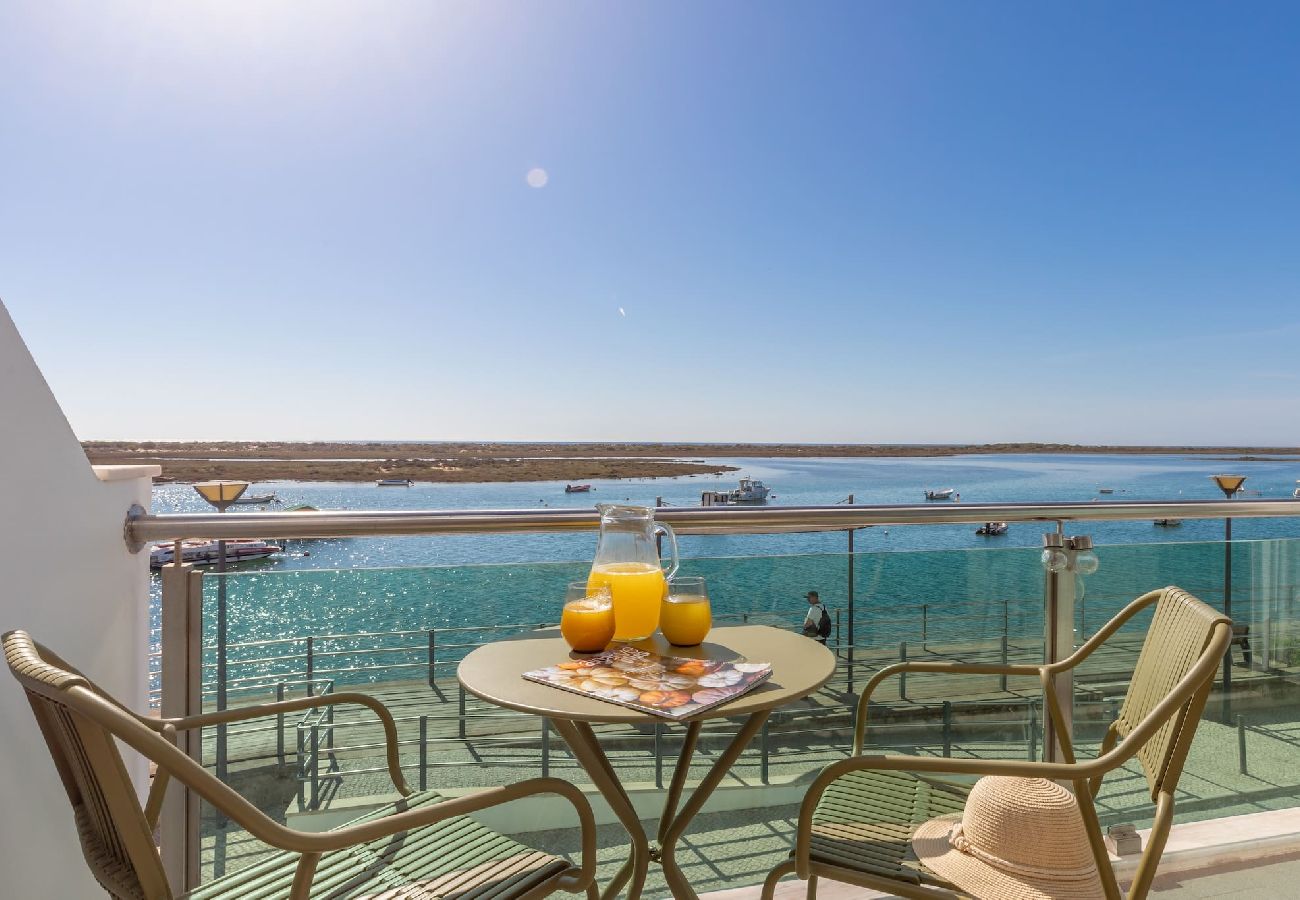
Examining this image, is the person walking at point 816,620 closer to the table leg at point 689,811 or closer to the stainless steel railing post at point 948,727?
the stainless steel railing post at point 948,727

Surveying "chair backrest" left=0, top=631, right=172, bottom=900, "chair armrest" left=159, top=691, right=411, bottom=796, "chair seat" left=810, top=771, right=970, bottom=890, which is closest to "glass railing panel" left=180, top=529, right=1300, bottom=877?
"chair armrest" left=159, top=691, right=411, bottom=796

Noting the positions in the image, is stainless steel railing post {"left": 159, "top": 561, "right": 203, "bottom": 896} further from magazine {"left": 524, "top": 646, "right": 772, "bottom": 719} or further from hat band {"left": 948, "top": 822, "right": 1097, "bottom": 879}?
hat band {"left": 948, "top": 822, "right": 1097, "bottom": 879}

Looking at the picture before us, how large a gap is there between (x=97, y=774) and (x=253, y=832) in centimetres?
19

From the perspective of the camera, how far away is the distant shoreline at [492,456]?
38.6ft

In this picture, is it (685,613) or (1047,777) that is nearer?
(1047,777)

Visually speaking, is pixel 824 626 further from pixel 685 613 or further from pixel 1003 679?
pixel 685 613

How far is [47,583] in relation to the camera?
1277 millimetres

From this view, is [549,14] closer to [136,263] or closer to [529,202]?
[529,202]

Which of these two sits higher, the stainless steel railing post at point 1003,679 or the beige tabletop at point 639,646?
the beige tabletop at point 639,646

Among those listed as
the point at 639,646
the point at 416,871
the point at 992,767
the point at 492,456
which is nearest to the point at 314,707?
the point at 416,871

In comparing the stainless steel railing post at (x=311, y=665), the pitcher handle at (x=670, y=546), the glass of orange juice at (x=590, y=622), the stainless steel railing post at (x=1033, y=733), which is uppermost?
the pitcher handle at (x=670, y=546)

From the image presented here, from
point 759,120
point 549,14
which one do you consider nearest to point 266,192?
point 549,14

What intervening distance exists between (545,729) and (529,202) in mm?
10155

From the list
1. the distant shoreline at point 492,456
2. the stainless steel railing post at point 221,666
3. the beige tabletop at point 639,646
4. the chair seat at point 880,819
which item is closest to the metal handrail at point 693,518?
the stainless steel railing post at point 221,666
